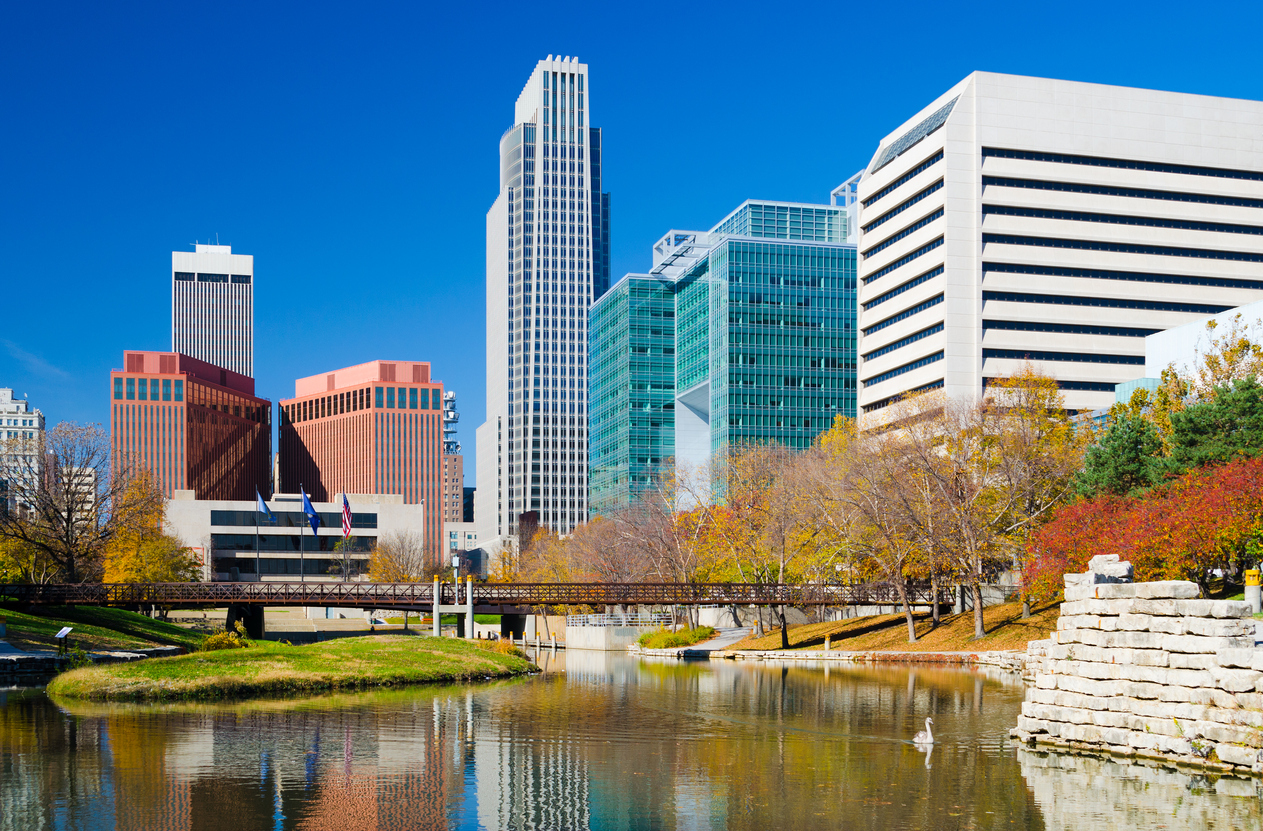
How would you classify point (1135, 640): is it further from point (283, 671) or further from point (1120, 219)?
point (1120, 219)

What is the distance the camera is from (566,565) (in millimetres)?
118938

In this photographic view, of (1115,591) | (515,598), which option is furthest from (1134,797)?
(515,598)

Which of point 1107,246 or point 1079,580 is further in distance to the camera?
point 1107,246

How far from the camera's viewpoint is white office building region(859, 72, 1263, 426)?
123312 mm

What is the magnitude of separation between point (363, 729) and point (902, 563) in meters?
43.1

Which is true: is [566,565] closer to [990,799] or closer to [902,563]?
[902,563]

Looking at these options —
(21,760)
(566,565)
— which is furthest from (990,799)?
(566,565)

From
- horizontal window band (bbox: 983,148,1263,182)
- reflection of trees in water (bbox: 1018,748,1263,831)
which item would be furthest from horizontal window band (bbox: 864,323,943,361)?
reflection of trees in water (bbox: 1018,748,1263,831)

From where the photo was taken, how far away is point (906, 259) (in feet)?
440

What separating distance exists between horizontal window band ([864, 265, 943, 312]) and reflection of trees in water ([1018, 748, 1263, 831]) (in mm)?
106103

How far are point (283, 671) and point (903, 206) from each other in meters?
107

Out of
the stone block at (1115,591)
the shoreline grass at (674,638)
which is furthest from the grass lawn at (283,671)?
the stone block at (1115,591)

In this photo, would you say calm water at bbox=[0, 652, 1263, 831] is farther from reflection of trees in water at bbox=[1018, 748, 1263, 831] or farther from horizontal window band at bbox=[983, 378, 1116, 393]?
horizontal window band at bbox=[983, 378, 1116, 393]

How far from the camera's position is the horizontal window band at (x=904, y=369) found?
414 feet
